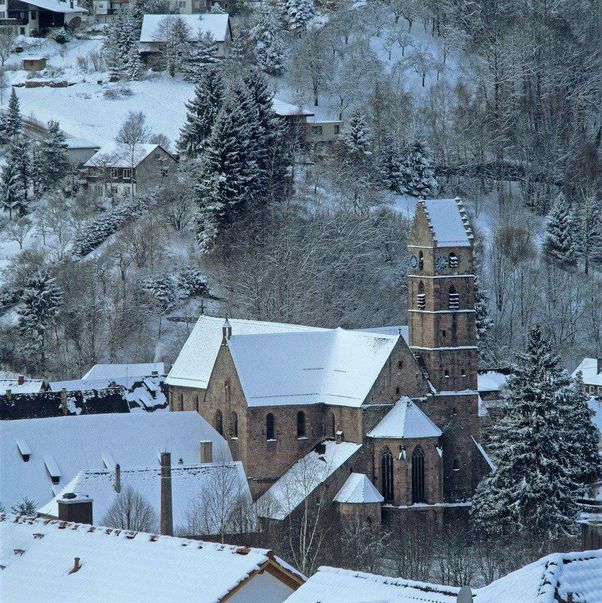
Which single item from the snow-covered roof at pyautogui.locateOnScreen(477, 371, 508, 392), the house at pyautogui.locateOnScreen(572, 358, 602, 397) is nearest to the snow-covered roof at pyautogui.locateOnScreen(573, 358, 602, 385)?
the house at pyautogui.locateOnScreen(572, 358, 602, 397)

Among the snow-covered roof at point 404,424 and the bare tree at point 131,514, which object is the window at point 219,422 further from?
the bare tree at point 131,514

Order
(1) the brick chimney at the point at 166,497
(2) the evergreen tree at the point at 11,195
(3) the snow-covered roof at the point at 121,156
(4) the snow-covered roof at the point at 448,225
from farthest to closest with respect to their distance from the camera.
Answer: (3) the snow-covered roof at the point at 121,156, (2) the evergreen tree at the point at 11,195, (4) the snow-covered roof at the point at 448,225, (1) the brick chimney at the point at 166,497

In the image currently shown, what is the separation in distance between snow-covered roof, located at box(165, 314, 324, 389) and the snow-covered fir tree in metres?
44.4

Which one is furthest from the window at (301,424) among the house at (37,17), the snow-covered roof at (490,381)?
the house at (37,17)

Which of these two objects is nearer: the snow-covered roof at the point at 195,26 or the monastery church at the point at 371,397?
the monastery church at the point at 371,397

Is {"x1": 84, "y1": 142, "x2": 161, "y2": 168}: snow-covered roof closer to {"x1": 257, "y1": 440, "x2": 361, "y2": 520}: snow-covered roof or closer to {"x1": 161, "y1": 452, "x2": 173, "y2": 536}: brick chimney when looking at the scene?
{"x1": 257, "y1": 440, "x2": 361, "y2": 520}: snow-covered roof

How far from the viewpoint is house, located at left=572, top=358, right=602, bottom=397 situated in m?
86.5

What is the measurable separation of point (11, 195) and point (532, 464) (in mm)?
39037

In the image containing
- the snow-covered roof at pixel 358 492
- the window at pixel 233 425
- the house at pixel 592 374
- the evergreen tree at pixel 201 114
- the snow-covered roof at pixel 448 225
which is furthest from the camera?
the evergreen tree at pixel 201 114

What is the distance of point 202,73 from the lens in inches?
4365

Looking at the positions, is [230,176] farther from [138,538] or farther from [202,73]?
[138,538]

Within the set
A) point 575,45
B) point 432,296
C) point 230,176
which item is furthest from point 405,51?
point 432,296

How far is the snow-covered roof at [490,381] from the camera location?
81.1 metres

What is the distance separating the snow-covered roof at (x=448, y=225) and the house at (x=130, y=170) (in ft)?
99.4
